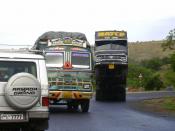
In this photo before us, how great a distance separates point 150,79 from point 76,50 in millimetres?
34641

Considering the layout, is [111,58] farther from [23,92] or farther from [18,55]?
[23,92]

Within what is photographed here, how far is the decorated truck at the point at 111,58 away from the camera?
111 ft

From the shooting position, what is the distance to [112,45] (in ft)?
112

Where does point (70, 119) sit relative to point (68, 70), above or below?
below

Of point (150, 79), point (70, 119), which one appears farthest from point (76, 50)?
point (150, 79)

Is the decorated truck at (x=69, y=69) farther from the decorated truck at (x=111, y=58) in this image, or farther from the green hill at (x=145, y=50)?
the green hill at (x=145, y=50)

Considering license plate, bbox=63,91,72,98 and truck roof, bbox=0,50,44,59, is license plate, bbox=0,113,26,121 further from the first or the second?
license plate, bbox=63,91,72,98

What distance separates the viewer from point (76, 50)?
2520cm

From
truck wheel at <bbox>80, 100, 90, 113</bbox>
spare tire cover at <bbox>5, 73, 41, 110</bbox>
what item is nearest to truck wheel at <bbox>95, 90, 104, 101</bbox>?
truck wheel at <bbox>80, 100, 90, 113</bbox>

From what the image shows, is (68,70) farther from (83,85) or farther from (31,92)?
(31,92)

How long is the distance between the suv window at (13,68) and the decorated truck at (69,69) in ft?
38.7

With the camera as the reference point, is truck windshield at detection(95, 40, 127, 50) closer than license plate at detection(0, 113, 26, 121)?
No

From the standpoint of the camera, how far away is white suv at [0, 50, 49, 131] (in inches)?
479

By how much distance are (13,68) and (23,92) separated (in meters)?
0.83
